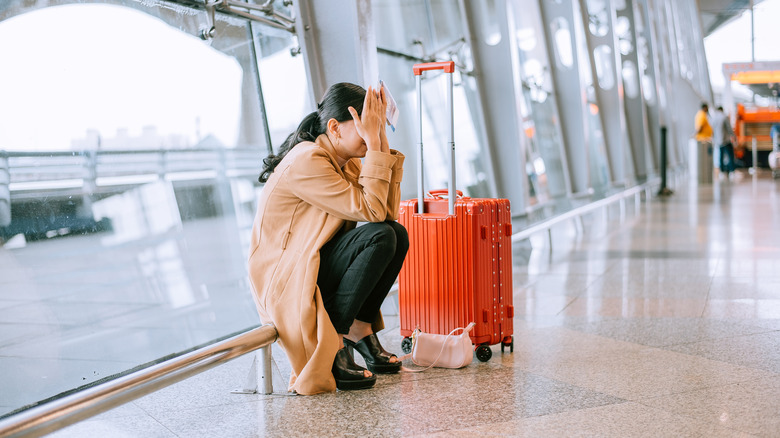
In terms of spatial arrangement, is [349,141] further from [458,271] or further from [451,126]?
[458,271]

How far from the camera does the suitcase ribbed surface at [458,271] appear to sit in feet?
10.3

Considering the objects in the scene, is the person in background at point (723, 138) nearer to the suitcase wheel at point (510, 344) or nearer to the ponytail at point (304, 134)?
the suitcase wheel at point (510, 344)

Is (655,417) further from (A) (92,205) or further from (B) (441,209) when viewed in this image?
(A) (92,205)

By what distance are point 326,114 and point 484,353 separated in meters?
1.24

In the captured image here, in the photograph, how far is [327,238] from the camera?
2.76 metres

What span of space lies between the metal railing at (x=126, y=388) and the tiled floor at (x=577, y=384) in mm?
206

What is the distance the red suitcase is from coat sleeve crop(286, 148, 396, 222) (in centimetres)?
50

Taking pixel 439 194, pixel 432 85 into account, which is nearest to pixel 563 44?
pixel 432 85

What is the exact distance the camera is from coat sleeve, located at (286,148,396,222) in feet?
8.87

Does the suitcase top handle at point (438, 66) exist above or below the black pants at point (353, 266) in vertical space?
above

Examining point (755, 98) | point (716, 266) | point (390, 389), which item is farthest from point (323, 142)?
point (755, 98)

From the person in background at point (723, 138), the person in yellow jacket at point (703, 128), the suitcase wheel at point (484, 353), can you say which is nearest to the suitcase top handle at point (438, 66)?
the suitcase wheel at point (484, 353)

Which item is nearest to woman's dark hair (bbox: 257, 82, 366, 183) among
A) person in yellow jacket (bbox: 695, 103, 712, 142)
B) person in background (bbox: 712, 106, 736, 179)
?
person in yellow jacket (bbox: 695, 103, 712, 142)

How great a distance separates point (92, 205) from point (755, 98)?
30.3m
